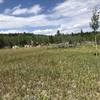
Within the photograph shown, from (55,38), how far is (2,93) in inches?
7209

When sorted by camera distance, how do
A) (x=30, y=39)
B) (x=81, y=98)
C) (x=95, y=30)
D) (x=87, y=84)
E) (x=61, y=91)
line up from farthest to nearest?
(x=30, y=39) → (x=95, y=30) → (x=87, y=84) → (x=61, y=91) → (x=81, y=98)

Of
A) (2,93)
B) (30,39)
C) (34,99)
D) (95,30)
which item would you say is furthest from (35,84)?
(30,39)

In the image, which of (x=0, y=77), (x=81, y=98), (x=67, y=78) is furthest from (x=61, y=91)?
(x=0, y=77)

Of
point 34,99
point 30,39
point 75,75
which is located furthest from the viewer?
point 30,39

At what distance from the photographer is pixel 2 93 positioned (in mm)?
16328

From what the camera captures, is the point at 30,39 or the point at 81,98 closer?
the point at 81,98

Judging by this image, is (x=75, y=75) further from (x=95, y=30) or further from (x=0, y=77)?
(x=95, y=30)

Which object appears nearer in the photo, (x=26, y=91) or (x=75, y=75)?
(x=26, y=91)

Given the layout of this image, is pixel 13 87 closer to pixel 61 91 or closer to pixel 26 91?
pixel 26 91

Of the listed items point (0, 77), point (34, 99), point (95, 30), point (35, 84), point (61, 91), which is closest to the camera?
point (34, 99)

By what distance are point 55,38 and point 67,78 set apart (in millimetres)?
177069

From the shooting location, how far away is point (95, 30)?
51.4 metres

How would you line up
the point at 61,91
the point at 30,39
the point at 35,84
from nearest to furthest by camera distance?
the point at 61,91 → the point at 35,84 → the point at 30,39

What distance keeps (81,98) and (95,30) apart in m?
36.8
